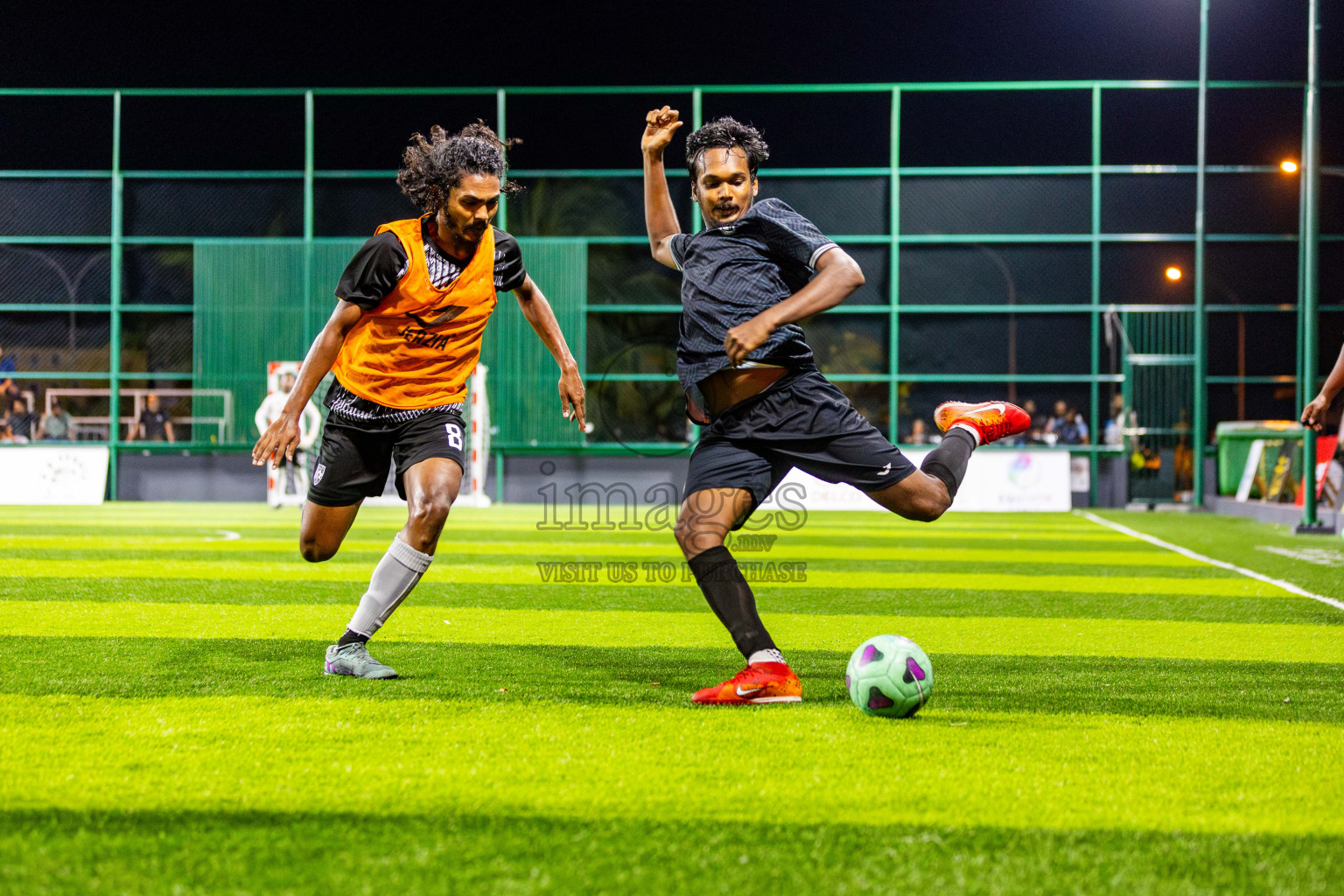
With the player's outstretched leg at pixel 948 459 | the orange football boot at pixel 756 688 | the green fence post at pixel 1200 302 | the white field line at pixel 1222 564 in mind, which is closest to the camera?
the orange football boot at pixel 756 688

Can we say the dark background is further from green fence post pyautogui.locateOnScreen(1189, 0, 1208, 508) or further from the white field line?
the white field line

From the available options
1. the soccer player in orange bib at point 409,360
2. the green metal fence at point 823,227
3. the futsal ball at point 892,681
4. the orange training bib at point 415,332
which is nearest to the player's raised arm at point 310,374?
the soccer player in orange bib at point 409,360

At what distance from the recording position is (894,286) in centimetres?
2494

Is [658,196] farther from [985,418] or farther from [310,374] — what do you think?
[985,418]

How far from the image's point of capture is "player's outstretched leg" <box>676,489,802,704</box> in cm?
433

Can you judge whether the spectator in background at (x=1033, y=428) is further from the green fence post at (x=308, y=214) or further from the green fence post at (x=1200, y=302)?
the green fence post at (x=308, y=214)

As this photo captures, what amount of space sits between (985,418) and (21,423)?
934 inches

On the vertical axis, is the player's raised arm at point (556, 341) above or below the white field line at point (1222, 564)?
above

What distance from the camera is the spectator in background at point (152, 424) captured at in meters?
24.6

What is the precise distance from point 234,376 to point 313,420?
5436mm

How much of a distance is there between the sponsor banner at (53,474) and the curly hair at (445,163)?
65.6ft

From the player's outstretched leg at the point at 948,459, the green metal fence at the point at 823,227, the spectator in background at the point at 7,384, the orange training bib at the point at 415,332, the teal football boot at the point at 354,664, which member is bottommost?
the teal football boot at the point at 354,664

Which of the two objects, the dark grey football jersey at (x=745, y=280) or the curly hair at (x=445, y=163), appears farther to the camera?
the curly hair at (x=445, y=163)

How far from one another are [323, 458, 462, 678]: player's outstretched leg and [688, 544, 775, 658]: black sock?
1091 millimetres
